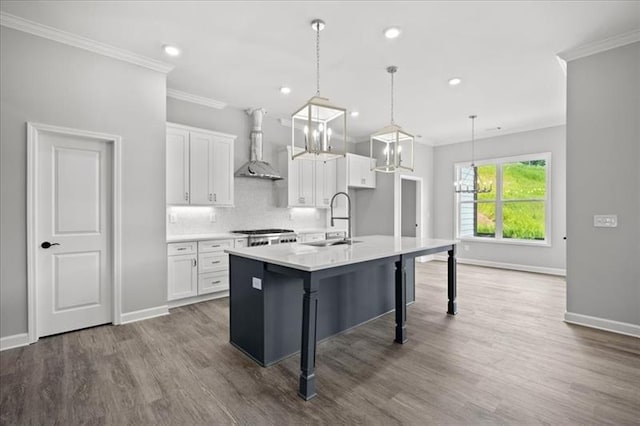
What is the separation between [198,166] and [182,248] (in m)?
1.20

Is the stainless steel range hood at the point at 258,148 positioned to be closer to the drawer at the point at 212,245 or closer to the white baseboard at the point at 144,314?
the drawer at the point at 212,245

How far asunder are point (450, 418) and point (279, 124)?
514 centimetres

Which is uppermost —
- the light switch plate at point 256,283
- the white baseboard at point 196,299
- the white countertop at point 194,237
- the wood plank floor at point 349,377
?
the white countertop at point 194,237

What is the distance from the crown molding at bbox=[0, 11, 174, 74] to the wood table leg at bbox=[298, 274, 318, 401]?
3.21 meters

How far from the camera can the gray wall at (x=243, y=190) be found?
4633 mm

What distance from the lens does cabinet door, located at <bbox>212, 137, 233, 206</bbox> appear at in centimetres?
461

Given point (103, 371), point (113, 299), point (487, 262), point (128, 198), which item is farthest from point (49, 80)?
point (487, 262)

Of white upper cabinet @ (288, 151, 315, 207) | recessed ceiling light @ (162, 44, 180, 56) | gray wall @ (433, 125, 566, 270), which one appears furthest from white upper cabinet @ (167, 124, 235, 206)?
gray wall @ (433, 125, 566, 270)

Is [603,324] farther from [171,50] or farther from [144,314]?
[171,50]

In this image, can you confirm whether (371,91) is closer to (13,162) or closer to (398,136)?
(398,136)

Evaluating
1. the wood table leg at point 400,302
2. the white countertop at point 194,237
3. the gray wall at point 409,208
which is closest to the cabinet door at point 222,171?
the white countertop at point 194,237

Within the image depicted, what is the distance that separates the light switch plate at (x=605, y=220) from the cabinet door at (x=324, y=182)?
4.04m

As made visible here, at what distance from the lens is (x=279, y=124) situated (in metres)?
5.79

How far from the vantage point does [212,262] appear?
431 centimetres
